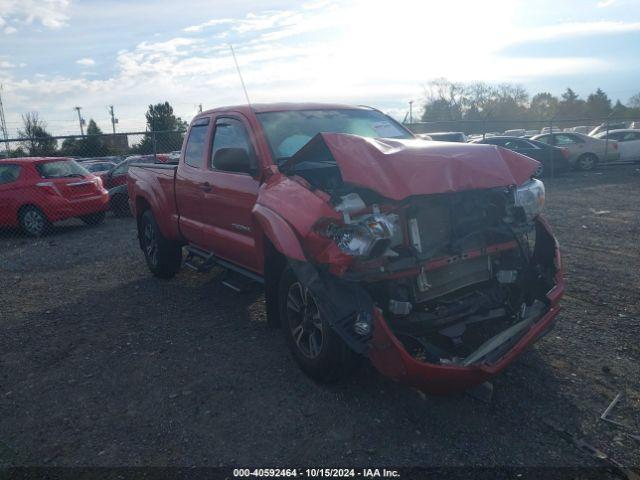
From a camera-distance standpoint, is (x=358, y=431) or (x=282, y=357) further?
(x=282, y=357)

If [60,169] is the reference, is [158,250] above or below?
below

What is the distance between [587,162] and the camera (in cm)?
2025

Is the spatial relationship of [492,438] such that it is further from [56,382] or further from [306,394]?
[56,382]

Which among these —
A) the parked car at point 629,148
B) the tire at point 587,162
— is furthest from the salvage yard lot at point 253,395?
the parked car at point 629,148

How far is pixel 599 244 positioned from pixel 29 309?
7.40 metres

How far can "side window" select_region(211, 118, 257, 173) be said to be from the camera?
432 centimetres

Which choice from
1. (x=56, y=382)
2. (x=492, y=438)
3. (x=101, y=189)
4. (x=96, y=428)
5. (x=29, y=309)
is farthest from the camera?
(x=101, y=189)

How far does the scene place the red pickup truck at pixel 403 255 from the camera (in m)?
3.09

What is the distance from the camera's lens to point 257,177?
4.41 metres

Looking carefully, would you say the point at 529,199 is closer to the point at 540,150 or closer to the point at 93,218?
the point at 93,218

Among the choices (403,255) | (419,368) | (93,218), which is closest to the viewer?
(419,368)

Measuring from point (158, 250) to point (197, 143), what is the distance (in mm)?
1691

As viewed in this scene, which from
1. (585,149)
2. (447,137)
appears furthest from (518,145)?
(447,137)

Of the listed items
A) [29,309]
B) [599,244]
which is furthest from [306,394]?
[599,244]
